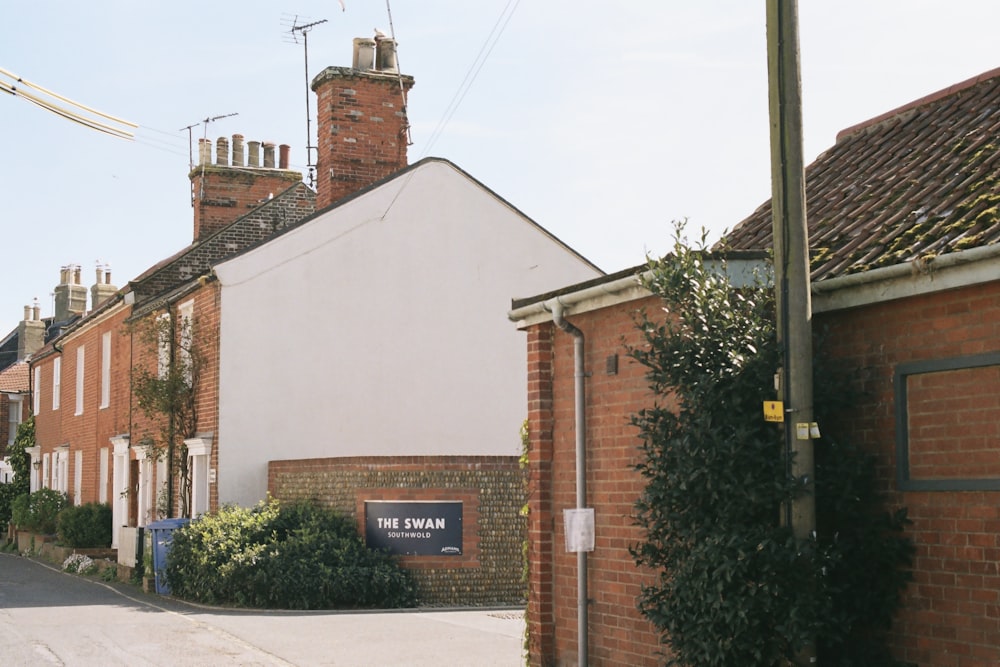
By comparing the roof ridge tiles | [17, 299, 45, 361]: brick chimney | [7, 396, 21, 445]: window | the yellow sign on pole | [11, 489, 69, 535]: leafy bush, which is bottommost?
[11, 489, 69, 535]: leafy bush

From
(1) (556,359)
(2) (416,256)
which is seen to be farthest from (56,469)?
(1) (556,359)

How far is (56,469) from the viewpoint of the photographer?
38.3 metres

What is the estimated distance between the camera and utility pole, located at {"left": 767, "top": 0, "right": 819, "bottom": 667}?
7.66 m

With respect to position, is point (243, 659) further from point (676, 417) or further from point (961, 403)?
point (961, 403)

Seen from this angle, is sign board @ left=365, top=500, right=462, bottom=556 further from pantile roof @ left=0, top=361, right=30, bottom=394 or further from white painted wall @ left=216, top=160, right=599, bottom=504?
pantile roof @ left=0, top=361, right=30, bottom=394

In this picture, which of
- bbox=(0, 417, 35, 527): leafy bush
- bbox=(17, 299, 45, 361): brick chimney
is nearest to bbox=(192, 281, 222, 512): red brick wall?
bbox=(0, 417, 35, 527): leafy bush

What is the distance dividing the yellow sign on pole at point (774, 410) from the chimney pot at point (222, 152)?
84.7ft

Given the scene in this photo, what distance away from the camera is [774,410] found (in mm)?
7609

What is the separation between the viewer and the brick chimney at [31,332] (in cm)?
5422

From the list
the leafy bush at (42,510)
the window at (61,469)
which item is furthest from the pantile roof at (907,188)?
the window at (61,469)

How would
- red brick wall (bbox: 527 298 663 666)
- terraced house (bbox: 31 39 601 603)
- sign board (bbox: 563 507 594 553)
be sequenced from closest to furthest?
red brick wall (bbox: 527 298 663 666) < sign board (bbox: 563 507 594 553) < terraced house (bbox: 31 39 601 603)

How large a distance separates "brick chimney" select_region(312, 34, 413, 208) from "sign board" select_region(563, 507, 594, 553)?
51.1 feet

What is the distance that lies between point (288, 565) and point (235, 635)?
134 inches

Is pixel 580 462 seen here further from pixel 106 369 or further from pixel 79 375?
pixel 79 375
